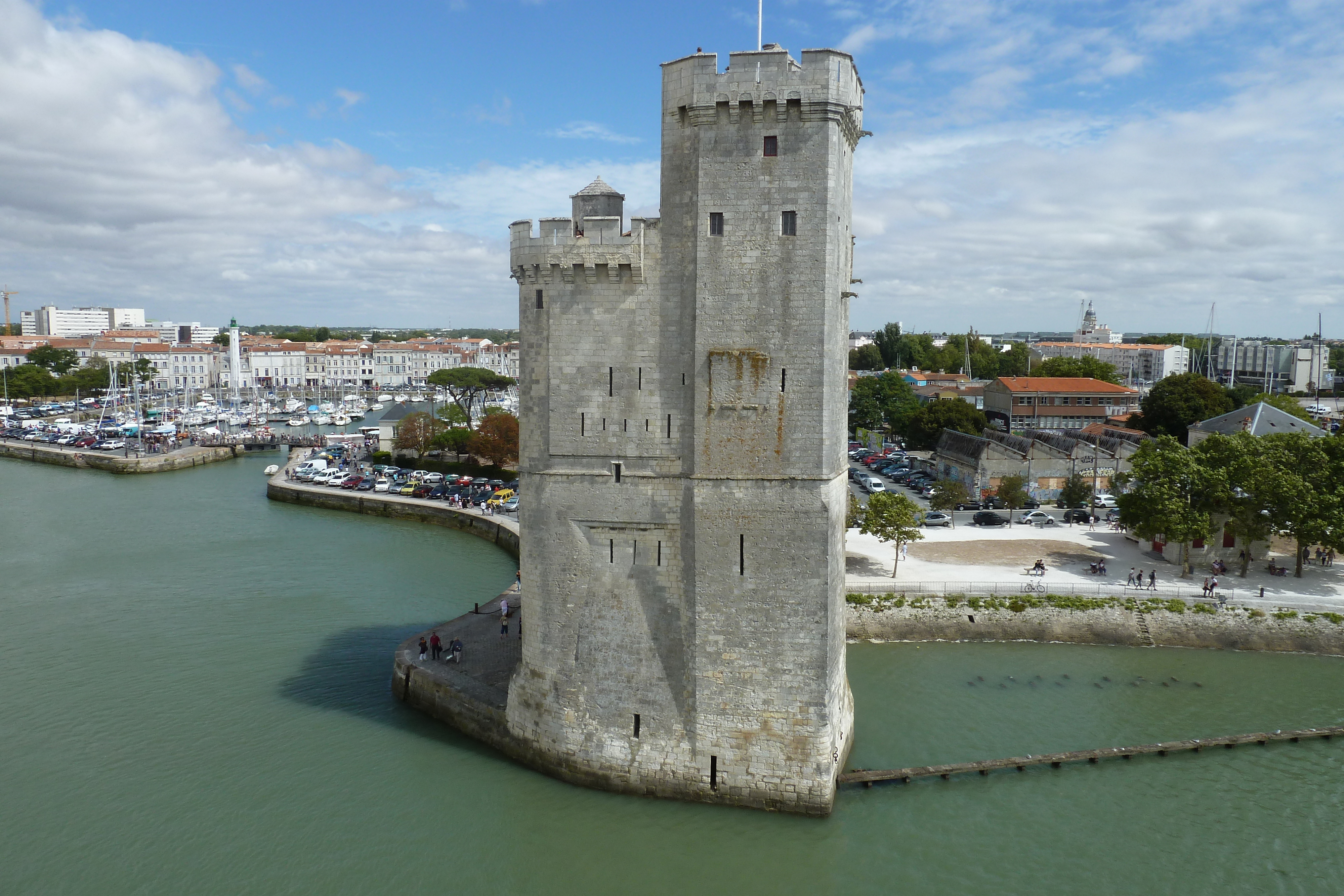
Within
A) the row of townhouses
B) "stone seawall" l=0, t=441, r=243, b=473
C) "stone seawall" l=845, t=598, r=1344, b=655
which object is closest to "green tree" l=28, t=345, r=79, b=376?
the row of townhouses

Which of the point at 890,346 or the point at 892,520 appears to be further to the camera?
the point at 890,346

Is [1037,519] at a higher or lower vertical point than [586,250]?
lower

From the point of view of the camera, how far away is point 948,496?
39.2 m

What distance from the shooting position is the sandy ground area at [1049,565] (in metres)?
28.0

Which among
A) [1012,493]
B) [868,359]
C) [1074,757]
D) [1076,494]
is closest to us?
[1074,757]

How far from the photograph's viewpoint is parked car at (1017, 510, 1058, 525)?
125 ft

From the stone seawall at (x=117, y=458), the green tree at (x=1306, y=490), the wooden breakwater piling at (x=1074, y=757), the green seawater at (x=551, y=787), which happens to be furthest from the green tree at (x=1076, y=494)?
the stone seawall at (x=117, y=458)

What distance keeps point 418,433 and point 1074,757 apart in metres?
48.9

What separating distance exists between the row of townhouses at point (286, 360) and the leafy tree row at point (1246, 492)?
108m

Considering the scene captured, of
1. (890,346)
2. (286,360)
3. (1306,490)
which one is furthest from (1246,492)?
(286,360)

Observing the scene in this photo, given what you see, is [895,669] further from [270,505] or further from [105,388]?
[105,388]

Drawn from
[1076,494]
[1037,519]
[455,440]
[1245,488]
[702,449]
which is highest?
[702,449]

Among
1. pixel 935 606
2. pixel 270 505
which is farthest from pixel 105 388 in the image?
pixel 935 606

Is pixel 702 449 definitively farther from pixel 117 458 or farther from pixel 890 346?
pixel 890 346
